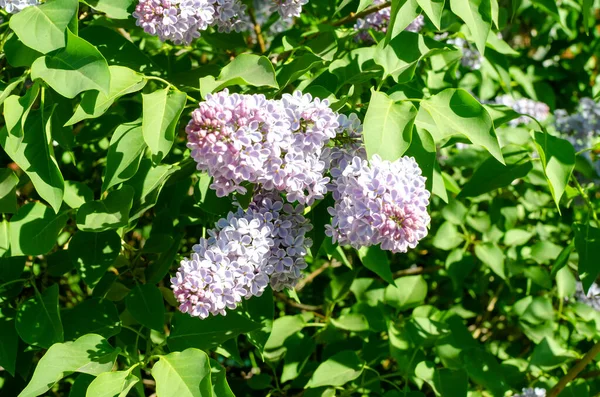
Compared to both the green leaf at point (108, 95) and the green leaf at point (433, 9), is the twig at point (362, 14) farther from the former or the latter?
the green leaf at point (108, 95)

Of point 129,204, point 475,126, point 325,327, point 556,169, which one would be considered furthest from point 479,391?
point 129,204

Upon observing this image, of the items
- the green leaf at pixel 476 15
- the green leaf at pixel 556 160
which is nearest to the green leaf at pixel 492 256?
the green leaf at pixel 556 160

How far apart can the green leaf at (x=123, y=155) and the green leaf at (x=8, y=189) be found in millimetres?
330

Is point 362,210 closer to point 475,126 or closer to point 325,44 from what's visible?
point 475,126

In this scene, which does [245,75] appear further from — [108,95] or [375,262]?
[375,262]

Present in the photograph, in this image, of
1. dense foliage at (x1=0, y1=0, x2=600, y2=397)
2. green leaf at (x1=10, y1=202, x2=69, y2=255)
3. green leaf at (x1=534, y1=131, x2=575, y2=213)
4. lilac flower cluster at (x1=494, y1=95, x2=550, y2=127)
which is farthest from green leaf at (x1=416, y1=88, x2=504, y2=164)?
lilac flower cluster at (x1=494, y1=95, x2=550, y2=127)

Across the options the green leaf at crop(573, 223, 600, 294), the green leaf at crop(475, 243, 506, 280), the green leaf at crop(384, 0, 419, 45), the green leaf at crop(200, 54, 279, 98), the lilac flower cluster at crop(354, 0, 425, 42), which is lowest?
the green leaf at crop(475, 243, 506, 280)

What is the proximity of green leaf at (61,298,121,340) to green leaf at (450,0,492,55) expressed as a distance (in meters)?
1.00

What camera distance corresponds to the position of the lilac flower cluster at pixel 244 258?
4.51 feet

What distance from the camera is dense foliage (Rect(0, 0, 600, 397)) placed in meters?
1.34

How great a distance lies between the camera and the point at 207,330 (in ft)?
5.34

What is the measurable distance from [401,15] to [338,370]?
37.2 inches

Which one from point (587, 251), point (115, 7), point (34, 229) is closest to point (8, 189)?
point (34, 229)

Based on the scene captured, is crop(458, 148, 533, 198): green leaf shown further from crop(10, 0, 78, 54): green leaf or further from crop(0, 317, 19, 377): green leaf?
crop(0, 317, 19, 377): green leaf
